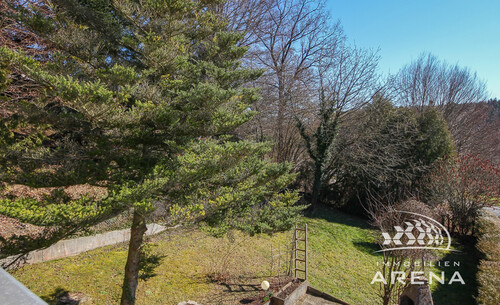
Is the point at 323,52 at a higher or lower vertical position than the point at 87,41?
higher

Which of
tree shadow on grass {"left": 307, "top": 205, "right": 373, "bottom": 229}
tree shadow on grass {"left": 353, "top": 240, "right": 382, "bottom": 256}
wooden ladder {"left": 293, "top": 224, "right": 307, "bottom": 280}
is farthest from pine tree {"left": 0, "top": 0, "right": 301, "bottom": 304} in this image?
tree shadow on grass {"left": 307, "top": 205, "right": 373, "bottom": 229}

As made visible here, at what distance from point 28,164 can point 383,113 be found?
544 inches

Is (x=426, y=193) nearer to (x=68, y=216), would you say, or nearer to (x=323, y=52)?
(x=323, y=52)

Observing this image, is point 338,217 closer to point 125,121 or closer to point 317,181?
point 317,181

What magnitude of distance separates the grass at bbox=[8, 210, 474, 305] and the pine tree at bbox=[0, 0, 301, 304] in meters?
1.85

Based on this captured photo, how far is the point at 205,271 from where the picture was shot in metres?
7.12

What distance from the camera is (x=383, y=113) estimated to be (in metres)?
13.2

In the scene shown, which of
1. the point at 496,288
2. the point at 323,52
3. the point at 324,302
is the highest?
the point at 323,52

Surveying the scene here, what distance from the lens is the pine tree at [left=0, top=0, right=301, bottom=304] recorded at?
10.9ft

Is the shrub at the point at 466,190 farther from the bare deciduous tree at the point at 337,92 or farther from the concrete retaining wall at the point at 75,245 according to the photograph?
the concrete retaining wall at the point at 75,245

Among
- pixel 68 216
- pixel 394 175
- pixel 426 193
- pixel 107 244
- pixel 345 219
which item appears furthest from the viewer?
pixel 345 219

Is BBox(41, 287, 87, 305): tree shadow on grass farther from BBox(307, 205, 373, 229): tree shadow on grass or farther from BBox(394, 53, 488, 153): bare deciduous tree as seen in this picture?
BBox(394, 53, 488, 153): bare deciduous tree

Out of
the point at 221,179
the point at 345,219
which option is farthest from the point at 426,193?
the point at 221,179

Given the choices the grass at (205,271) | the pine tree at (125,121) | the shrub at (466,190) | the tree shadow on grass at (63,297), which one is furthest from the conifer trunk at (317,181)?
the tree shadow on grass at (63,297)
